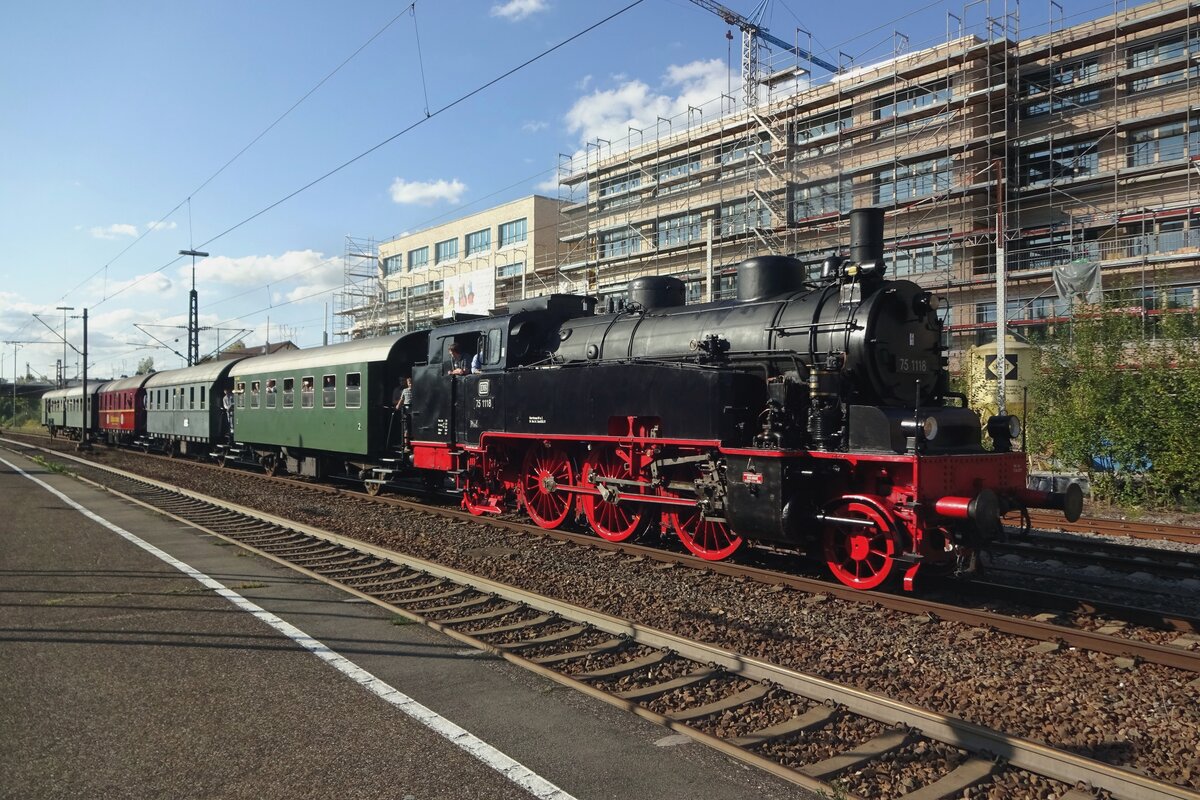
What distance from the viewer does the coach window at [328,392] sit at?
17625mm

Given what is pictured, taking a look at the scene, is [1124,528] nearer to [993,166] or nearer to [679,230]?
[993,166]

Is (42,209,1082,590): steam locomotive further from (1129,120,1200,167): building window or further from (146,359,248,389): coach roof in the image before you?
(1129,120,1200,167): building window

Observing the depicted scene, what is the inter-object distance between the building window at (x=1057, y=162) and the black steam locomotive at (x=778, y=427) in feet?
84.9

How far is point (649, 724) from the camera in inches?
183

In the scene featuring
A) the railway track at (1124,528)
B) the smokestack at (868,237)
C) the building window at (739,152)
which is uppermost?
the building window at (739,152)

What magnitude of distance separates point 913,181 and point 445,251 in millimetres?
37346

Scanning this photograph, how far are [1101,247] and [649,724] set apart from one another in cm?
3159

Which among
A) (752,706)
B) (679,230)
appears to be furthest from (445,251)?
(752,706)

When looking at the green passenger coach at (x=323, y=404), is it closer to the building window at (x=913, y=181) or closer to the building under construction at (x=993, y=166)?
the building under construction at (x=993, y=166)

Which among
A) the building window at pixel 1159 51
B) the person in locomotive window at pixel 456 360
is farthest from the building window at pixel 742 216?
the person in locomotive window at pixel 456 360

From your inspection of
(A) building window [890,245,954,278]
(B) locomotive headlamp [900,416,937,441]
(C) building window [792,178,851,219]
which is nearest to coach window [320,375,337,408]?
(B) locomotive headlamp [900,416,937,441]

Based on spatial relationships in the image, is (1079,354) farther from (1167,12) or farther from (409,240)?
(409,240)

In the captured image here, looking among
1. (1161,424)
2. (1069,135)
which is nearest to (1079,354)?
(1161,424)

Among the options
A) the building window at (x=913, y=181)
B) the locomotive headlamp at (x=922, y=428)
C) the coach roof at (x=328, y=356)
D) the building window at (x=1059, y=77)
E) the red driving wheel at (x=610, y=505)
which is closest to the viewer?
the locomotive headlamp at (x=922, y=428)
